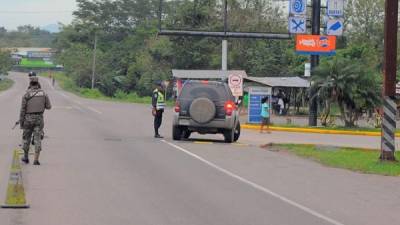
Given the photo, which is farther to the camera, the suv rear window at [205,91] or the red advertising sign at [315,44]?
the red advertising sign at [315,44]

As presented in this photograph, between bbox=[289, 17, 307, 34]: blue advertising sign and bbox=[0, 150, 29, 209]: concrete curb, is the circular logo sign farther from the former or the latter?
bbox=[0, 150, 29, 209]: concrete curb

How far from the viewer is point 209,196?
12.0 m

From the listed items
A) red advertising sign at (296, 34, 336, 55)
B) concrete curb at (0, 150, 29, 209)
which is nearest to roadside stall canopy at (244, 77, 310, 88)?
red advertising sign at (296, 34, 336, 55)

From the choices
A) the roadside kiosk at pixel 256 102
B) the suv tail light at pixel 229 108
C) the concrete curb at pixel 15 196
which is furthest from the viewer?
the roadside kiosk at pixel 256 102

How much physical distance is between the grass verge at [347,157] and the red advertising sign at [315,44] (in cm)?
1597

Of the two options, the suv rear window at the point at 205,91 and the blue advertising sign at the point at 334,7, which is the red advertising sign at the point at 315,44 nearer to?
the blue advertising sign at the point at 334,7

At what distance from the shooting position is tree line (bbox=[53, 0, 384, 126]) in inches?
1415

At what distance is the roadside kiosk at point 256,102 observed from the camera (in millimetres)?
37781

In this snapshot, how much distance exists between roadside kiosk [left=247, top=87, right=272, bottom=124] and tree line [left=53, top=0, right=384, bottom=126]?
2.86 metres

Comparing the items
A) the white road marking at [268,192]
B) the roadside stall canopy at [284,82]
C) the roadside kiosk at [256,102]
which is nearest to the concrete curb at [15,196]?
the white road marking at [268,192]

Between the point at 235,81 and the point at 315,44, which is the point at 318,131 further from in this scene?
the point at 315,44

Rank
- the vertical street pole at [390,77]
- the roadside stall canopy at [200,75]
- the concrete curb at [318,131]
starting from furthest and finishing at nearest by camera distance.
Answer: the roadside stall canopy at [200,75] < the concrete curb at [318,131] < the vertical street pole at [390,77]

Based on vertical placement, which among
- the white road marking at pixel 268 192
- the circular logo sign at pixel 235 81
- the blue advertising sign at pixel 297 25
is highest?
the blue advertising sign at pixel 297 25

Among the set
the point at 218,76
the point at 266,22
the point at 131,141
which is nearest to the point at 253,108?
the point at 131,141
